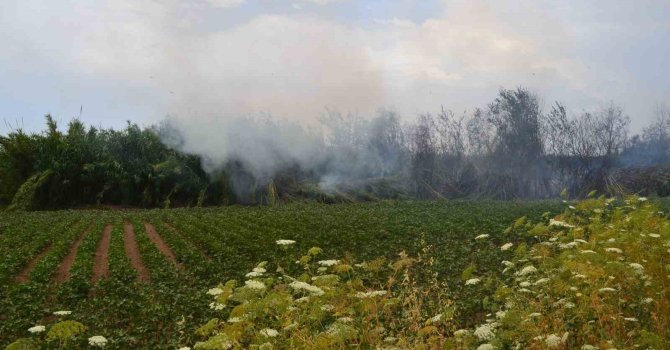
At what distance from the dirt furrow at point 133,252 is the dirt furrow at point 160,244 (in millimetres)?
622

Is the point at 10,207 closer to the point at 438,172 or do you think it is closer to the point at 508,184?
the point at 438,172

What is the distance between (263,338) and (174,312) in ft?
23.5

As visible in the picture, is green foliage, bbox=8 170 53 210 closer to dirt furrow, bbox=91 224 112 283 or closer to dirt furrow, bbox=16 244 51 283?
dirt furrow, bbox=91 224 112 283

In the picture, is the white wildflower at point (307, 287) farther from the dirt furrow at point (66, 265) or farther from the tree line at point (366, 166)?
the tree line at point (366, 166)

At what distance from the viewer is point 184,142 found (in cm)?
4500

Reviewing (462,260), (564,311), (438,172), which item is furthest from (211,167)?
(564,311)

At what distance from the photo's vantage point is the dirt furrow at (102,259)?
1652cm

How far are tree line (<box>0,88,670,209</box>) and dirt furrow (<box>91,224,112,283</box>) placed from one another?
61.0ft

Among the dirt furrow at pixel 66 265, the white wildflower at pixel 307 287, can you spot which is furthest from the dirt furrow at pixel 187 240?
the white wildflower at pixel 307 287

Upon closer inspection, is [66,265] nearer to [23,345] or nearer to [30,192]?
[23,345]

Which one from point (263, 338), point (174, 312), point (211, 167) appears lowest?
point (174, 312)

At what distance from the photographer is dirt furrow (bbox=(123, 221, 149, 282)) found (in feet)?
54.5

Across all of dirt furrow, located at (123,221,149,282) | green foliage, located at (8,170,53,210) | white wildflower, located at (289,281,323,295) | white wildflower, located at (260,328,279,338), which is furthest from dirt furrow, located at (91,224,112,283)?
green foliage, located at (8,170,53,210)

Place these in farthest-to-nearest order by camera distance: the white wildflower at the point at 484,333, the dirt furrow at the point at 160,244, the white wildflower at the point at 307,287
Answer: the dirt furrow at the point at 160,244, the white wildflower at the point at 484,333, the white wildflower at the point at 307,287
